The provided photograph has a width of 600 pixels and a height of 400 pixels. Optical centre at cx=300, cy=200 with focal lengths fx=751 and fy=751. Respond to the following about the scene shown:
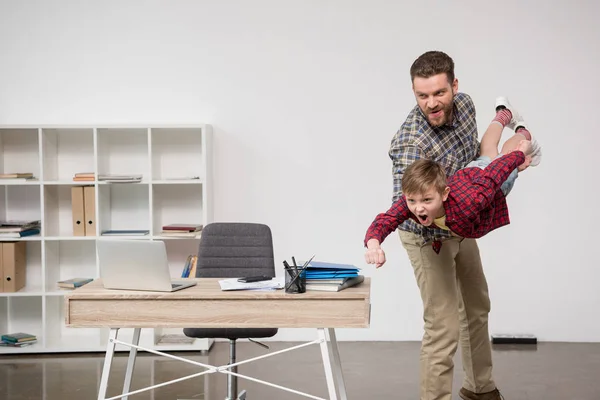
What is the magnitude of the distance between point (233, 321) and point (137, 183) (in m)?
2.49

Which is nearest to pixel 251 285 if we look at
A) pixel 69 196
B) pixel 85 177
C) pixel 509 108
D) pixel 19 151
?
pixel 509 108

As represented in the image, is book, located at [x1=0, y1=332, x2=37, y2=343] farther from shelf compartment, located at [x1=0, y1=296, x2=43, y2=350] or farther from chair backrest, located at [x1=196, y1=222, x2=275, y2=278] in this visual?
chair backrest, located at [x1=196, y1=222, x2=275, y2=278]

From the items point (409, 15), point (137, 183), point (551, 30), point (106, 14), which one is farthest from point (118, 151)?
point (551, 30)

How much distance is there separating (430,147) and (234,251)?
1.27 m

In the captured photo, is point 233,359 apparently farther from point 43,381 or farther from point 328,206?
point 328,206

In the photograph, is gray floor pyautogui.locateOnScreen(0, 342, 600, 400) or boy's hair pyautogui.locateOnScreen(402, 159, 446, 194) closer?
boy's hair pyautogui.locateOnScreen(402, 159, 446, 194)

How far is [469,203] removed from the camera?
308 cm

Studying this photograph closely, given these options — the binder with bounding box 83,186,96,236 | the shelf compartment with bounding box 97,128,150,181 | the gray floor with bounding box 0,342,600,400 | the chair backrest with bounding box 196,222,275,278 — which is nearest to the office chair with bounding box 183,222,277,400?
the chair backrest with bounding box 196,222,275,278

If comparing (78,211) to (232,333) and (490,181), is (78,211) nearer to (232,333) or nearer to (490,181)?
(232,333)

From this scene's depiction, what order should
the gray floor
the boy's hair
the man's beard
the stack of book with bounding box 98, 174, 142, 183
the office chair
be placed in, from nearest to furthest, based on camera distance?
the boy's hair < the man's beard < the office chair < the gray floor < the stack of book with bounding box 98, 174, 142, 183

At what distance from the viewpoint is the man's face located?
3.25 m

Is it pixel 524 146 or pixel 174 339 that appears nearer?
pixel 524 146

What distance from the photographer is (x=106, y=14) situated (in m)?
5.67

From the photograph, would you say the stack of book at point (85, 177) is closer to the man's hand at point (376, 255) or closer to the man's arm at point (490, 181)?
the man's hand at point (376, 255)
